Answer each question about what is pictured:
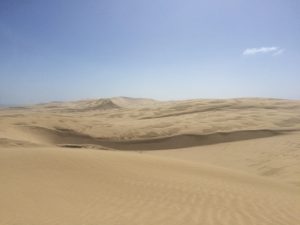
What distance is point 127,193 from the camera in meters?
6.26

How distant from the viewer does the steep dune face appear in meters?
4.89

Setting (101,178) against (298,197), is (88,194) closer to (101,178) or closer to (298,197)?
(101,178)

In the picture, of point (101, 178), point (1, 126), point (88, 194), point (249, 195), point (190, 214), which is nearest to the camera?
point (190, 214)

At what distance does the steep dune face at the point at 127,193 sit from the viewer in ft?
16.1

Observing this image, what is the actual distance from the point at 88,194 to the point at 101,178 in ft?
3.79

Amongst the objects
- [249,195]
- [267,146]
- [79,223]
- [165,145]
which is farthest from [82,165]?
[267,146]

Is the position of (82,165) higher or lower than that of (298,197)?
higher

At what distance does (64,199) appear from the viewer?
551 cm

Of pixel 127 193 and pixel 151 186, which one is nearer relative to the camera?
pixel 127 193

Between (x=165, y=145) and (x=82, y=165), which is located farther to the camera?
(x=165, y=145)

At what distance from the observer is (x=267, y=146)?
44.2ft

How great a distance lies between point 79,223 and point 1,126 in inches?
494

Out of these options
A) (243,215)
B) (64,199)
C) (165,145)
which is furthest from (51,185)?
(165,145)

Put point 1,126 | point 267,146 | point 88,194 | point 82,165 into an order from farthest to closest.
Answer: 1. point 1,126
2. point 267,146
3. point 82,165
4. point 88,194
